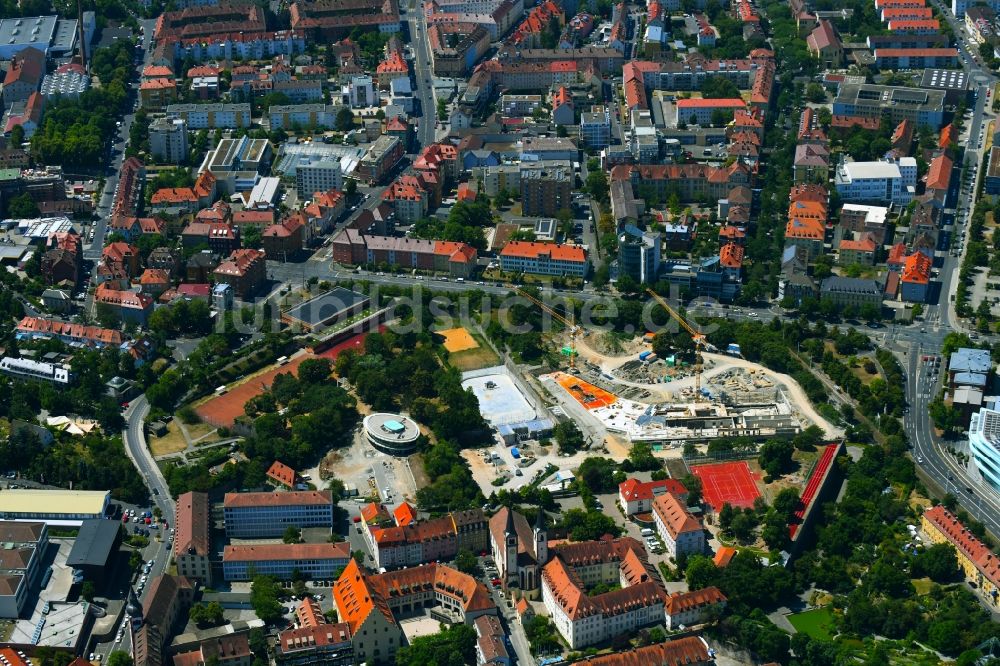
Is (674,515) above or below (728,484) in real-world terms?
above

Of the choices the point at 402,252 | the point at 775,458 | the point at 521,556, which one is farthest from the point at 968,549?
the point at 402,252

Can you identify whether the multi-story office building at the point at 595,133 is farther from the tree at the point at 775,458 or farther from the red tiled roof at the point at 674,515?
the red tiled roof at the point at 674,515

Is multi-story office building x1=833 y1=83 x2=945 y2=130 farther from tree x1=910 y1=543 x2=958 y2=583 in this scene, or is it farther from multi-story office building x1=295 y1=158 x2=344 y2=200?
tree x1=910 y1=543 x2=958 y2=583

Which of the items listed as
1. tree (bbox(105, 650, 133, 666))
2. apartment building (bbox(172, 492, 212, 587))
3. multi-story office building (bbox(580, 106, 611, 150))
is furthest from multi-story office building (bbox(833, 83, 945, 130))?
→ tree (bbox(105, 650, 133, 666))

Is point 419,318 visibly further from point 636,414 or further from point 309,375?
point 636,414

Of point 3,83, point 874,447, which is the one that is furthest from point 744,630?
point 3,83

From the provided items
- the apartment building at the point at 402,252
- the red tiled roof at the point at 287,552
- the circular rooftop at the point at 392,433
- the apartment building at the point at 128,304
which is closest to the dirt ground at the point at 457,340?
the apartment building at the point at 402,252

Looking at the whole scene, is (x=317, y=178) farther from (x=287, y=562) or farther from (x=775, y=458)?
(x=287, y=562)
